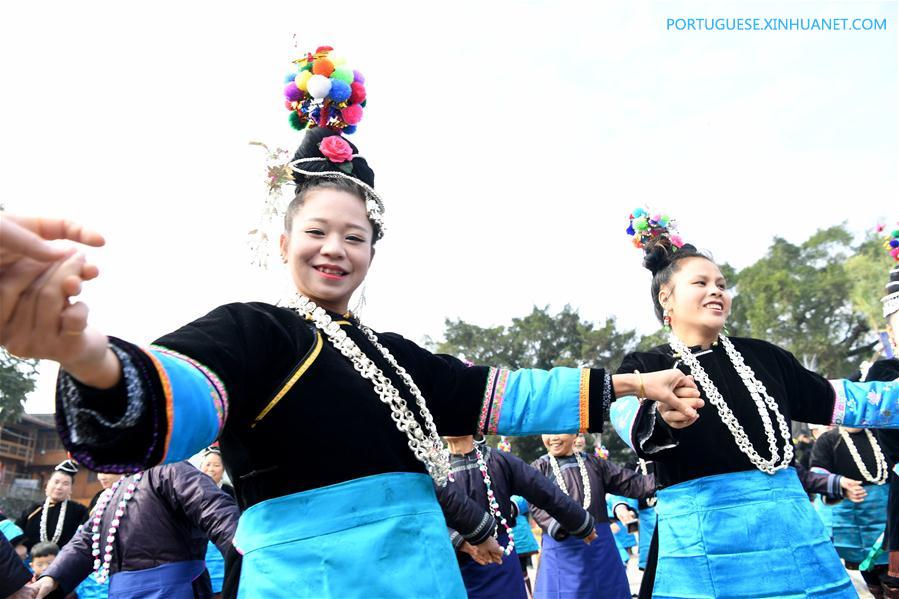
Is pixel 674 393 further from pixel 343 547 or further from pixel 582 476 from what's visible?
pixel 582 476

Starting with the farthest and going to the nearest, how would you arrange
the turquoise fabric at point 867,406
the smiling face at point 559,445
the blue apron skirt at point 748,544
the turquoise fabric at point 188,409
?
the smiling face at point 559,445 → the turquoise fabric at point 867,406 → the blue apron skirt at point 748,544 → the turquoise fabric at point 188,409

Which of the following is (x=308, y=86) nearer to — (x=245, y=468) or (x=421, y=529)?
(x=245, y=468)

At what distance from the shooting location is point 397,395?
2205mm

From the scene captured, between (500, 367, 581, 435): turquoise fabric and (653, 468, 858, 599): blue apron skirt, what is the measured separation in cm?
120

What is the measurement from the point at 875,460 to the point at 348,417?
7.38 meters

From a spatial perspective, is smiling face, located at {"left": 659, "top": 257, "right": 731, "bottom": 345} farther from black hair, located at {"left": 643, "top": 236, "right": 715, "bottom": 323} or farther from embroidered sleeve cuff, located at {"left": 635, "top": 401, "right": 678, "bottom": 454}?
embroidered sleeve cuff, located at {"left": 635, "top": 401, "right": 678, "bottom": 454}

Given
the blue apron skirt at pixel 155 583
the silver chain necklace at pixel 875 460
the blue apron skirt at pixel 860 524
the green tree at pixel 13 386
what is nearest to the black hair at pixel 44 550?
the blue apron skirt at pixel 155 583

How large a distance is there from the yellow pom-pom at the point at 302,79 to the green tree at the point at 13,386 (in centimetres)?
2180

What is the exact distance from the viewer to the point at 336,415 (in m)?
2.02

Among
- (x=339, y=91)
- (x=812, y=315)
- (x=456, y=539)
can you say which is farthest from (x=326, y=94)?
(x=812, y=315)

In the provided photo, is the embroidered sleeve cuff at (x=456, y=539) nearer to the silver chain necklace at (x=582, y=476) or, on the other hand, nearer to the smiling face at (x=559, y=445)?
the silver chain necklace at (x=582, y=476)

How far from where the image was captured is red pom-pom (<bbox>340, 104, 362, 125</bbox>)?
2836 mm

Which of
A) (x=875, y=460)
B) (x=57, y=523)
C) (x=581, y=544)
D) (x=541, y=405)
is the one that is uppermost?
(x=541, y=405)

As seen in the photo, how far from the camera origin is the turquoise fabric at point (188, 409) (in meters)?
1.57
